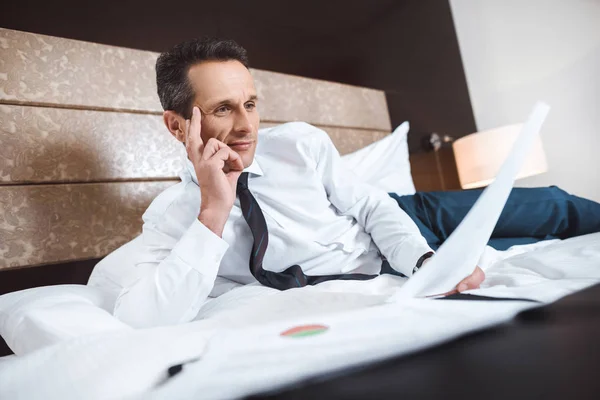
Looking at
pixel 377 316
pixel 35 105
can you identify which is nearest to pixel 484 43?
pixel 35 105

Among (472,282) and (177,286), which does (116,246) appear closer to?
(177,286)

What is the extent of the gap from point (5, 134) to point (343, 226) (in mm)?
1210

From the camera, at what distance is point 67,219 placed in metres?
1.50

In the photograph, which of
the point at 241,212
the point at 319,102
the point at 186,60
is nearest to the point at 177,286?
the point at 241,212

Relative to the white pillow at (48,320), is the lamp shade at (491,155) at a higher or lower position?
higher

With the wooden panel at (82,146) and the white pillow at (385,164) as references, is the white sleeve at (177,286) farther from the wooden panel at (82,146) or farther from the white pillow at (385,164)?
the white pillow at (385,164)

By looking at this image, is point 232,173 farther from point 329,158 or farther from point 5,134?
point 5,134

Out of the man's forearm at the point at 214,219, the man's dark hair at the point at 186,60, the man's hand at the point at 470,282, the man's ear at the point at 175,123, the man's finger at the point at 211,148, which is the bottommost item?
the man's hand at the point at 470,282

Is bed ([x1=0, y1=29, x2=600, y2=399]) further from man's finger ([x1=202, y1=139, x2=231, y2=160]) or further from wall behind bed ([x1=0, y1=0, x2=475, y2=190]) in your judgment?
man's finger ([x1=202, y1=139, x2=231, y2=160])

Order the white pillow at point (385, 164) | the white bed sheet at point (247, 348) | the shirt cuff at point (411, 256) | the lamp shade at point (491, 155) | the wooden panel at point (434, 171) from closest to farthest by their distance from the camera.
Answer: the white bed sheet at point (247, 348)
the shirt cuff at point (411, 256)
the white pillow at point (385, 164)
the lamp shade at point (491, 155)
the wooden panel at point (434, 171)

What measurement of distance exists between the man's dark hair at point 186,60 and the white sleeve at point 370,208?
433 millimetres

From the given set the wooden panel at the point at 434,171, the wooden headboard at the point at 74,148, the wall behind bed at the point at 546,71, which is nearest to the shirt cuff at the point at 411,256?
the wooden headboard at the point at 74,148

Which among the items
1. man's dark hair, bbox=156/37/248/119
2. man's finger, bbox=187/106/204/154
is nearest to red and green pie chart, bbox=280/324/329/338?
man's finger, bbox=187/106/204/154

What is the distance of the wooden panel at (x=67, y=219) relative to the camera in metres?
1.40
